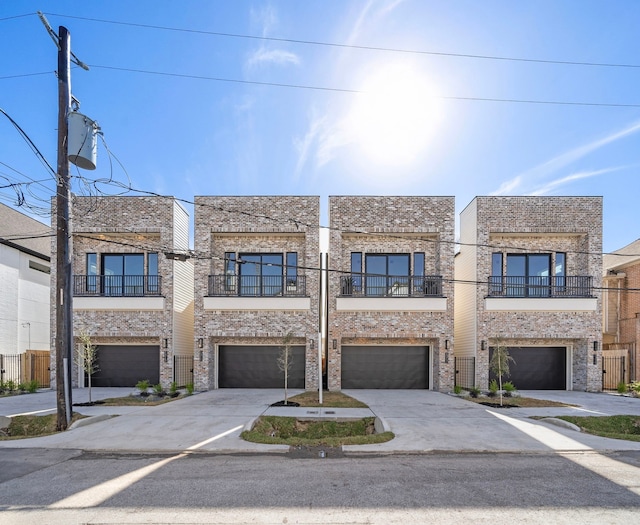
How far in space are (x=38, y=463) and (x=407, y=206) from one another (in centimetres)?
1500

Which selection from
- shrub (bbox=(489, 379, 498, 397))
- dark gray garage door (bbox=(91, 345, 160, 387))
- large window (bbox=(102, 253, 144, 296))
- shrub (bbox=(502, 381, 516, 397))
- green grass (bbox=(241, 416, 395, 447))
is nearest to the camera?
green grass (bbox=(241, 416, 395, 447))

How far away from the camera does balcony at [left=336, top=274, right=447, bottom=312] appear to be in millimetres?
16781

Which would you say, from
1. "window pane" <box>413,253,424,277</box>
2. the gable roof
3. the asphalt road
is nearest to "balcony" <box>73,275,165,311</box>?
the asphalt road

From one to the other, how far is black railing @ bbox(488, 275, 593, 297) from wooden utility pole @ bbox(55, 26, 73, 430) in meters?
15.8

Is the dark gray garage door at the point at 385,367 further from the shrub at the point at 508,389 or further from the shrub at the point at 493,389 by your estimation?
the shrub at the point at 508,389

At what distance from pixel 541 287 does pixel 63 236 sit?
711 inches

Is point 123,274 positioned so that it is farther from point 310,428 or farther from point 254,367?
point 310,428

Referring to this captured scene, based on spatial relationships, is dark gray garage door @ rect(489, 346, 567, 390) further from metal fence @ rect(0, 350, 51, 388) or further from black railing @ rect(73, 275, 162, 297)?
metal fence @ rect(0, 350, 51, 388)

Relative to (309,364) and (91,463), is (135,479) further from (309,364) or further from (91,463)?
(309,364)

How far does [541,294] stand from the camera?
1741cm

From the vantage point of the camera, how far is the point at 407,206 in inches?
679

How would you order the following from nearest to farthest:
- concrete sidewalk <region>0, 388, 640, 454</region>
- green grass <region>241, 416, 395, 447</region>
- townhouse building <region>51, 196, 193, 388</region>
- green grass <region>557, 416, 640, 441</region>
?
concrete sidewalk <region>0, 388, 640, 454</region>
green grass <region>557, 416, 640, 441</region>
green grass <region>241, 416, 395, 447</region>
townhouse building <region>51, 196, 193, 388</region>

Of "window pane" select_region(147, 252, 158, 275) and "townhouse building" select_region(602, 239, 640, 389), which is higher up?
"window pane" select_region(147, 252, 158, 275)

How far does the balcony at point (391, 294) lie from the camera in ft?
55.1
